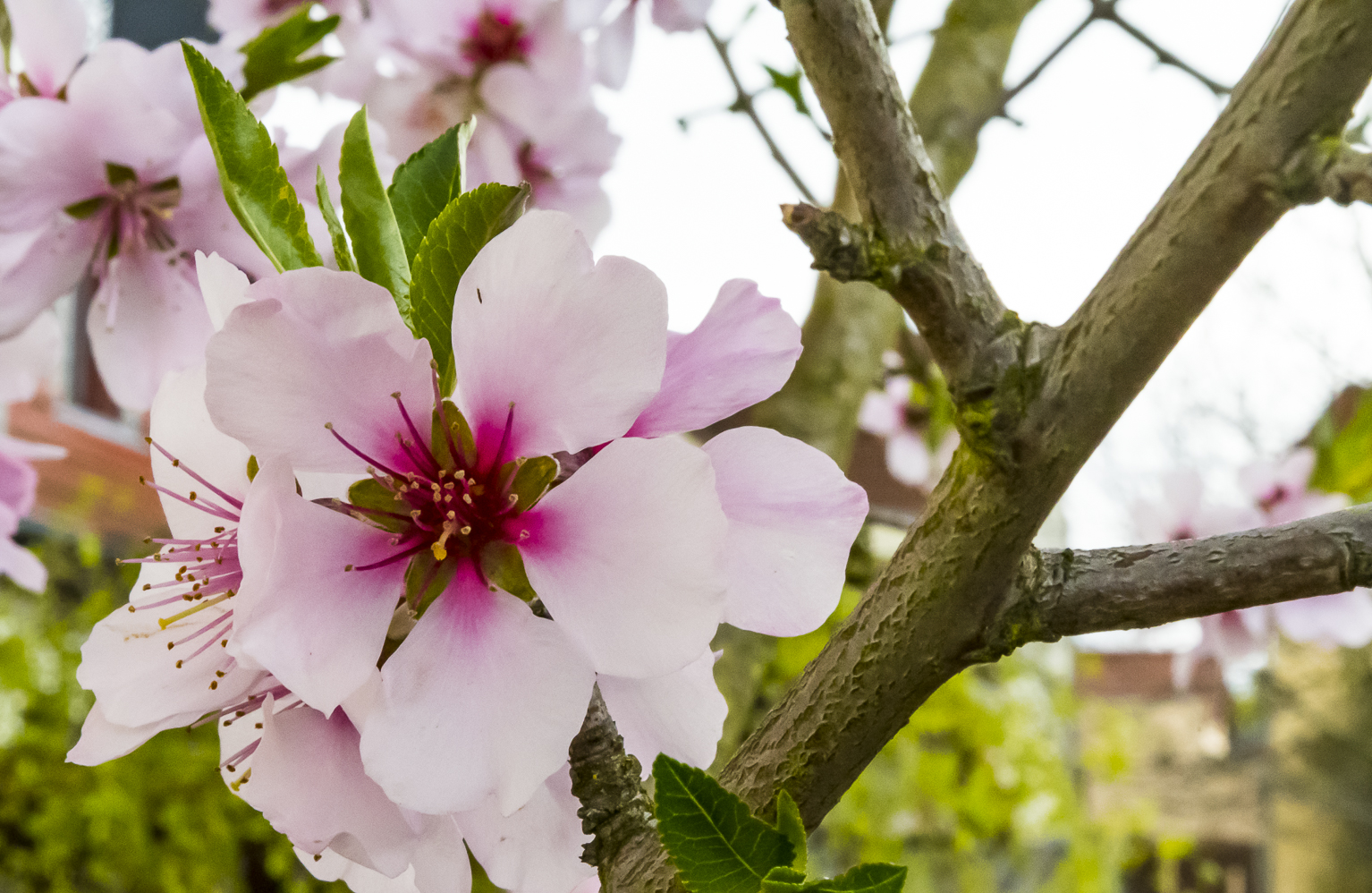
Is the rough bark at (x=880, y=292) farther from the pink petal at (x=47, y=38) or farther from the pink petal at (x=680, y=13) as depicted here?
the pink petal at (x=47, y=38)

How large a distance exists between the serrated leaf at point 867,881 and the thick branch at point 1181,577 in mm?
74

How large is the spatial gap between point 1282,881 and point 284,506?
5211 mm

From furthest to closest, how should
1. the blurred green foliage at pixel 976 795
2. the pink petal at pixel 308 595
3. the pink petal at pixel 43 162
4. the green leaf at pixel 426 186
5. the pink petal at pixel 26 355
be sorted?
the blurred green foliage at pixel 976 795, the pink petal at pixel 26 355, the pink petal at pixel 43 162, the green leaf at pixel 426 186, the pink petal at pixel 308 595

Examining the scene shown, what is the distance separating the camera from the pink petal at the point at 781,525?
274 millimetres

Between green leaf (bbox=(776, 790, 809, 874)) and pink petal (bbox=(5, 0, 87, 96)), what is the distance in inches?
23.1

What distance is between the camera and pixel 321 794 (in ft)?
0.83

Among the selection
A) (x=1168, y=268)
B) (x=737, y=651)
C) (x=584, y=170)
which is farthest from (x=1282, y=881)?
(x=1168, y=268)

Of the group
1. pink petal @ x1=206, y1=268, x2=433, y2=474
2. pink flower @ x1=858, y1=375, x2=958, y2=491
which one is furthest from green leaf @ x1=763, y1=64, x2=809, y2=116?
pink flower @ x1=858, y1=375, x2=958, y2=491

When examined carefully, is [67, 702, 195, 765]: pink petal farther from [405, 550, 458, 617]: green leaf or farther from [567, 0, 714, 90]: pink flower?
[567, 0, 714, 90]: pink flower

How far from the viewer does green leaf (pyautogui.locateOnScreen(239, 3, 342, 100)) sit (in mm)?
531

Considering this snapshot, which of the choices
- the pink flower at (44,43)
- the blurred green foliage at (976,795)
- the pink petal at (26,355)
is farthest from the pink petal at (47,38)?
the blurred green foliage at (976,795)

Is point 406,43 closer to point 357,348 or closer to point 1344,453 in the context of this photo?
point 357,348

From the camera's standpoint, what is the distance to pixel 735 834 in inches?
9.6

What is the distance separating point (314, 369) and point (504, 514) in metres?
0.07
